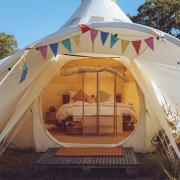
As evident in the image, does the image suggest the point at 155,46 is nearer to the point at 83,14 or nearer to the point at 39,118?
the point at 39,118

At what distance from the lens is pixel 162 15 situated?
71.7 feet

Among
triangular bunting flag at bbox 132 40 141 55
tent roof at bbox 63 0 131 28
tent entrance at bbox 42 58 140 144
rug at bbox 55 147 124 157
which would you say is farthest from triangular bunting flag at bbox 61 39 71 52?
tent roof at bbox 63 0 131 28

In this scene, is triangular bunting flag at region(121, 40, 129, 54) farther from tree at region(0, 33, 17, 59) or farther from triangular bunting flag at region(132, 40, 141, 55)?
tree at region(0, 33, 17, 59)

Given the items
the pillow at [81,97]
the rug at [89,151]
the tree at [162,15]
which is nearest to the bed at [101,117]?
the pillow at [81,97]

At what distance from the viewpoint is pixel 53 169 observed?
5.37 meters

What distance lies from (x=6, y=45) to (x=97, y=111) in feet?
49.5

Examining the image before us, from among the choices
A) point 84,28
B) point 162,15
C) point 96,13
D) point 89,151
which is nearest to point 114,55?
point 84,28

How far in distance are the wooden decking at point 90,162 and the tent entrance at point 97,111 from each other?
2.00 metres

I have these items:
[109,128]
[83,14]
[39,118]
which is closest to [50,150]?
[39,118]

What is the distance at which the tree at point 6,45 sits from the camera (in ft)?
73.8

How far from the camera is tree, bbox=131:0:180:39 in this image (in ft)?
71.3

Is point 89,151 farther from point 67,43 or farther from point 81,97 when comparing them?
point 81,97

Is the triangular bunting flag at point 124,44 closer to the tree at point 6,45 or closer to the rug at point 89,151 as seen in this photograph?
the rug at point 89,151

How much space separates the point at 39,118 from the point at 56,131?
2.72 meters
